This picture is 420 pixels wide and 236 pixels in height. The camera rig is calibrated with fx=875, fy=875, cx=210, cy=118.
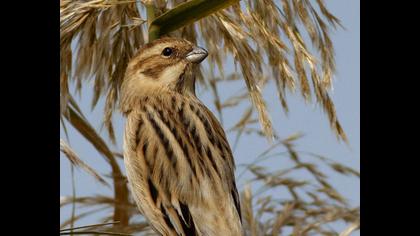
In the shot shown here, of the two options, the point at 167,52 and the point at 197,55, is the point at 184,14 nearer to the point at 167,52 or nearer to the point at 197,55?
the point at 197,55

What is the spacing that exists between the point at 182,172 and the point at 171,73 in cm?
65

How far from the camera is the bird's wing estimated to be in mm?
3348

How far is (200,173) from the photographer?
3383mm

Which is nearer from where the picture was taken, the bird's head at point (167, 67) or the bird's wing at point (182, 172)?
the bird's wing at point (182, 172)

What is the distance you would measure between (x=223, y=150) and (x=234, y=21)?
0.53 meters

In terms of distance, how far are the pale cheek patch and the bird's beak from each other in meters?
0.12

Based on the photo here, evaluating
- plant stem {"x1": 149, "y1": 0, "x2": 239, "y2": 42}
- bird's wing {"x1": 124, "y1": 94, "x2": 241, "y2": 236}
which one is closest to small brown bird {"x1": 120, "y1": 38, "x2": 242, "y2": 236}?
bird's wing {"x1": 124, "y1": 94, "x2": 241, "y2": 236}

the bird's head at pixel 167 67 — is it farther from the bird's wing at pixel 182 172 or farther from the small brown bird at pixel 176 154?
the bird's wing at pixel 182 172

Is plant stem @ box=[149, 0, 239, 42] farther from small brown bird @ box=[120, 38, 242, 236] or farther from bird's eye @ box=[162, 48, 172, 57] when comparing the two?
bird's eye @ box=[162, 48, 172, 57]

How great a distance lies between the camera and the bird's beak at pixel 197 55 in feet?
12.0

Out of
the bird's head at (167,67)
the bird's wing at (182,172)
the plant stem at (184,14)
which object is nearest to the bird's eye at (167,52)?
the bird's head at (167,67)

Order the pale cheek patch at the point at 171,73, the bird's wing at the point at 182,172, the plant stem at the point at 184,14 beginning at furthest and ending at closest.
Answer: the pale cheek patch at the point at 171,73 → the bird's wing at the point at 182,172 → the plant stem at the point at 184,14

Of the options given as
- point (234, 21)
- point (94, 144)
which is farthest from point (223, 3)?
point (94, 144)
